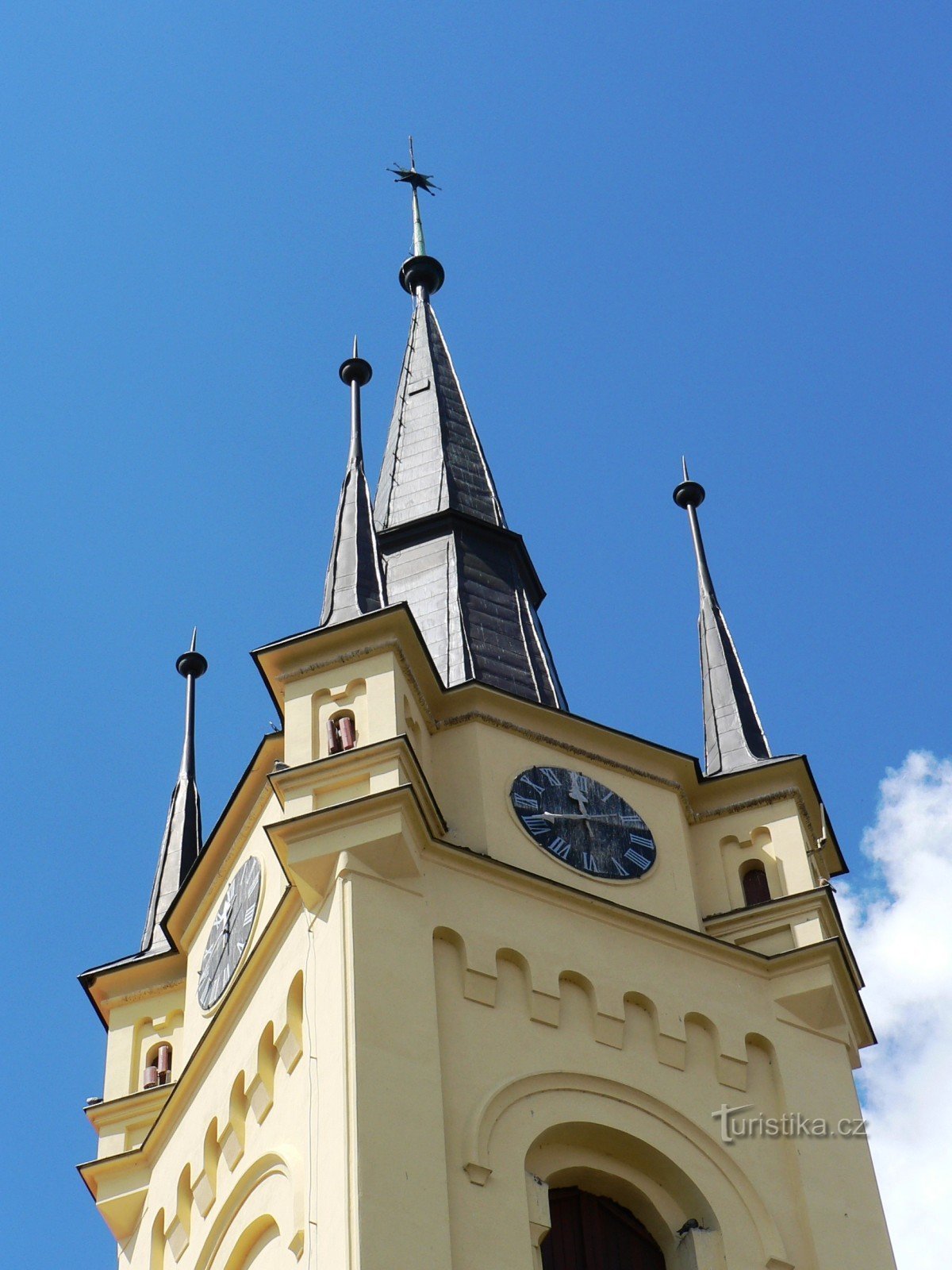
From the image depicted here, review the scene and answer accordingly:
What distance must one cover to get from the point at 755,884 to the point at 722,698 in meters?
2.83

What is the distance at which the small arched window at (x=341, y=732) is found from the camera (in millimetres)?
22719

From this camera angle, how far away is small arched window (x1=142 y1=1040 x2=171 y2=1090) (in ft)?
83.4

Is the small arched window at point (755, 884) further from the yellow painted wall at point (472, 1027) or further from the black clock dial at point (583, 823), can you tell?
the black clock dial at point (583, 823)

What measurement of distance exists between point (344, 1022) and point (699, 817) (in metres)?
5.89

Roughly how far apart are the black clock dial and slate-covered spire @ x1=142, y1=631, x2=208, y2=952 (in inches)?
182

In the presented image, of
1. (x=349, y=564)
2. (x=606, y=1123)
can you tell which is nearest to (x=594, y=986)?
(x=606, y=1123)

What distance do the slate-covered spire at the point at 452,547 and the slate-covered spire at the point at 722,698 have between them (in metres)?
1.53

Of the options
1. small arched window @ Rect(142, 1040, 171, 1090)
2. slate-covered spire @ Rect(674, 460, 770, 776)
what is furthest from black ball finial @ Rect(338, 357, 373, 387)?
small arched window @ Rect(142, 1040, 171, 1090)

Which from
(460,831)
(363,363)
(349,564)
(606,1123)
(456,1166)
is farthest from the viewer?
(363,363)

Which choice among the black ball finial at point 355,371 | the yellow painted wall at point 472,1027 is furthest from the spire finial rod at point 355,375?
the yellow painted wall at point 472,1027

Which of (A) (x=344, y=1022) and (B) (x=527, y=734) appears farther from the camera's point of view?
(B) (x=527, y=734)

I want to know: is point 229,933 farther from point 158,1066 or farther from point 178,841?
point 178,841

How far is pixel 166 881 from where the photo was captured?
27.6 meters

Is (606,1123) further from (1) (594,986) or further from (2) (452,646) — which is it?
(2) (452,646)
